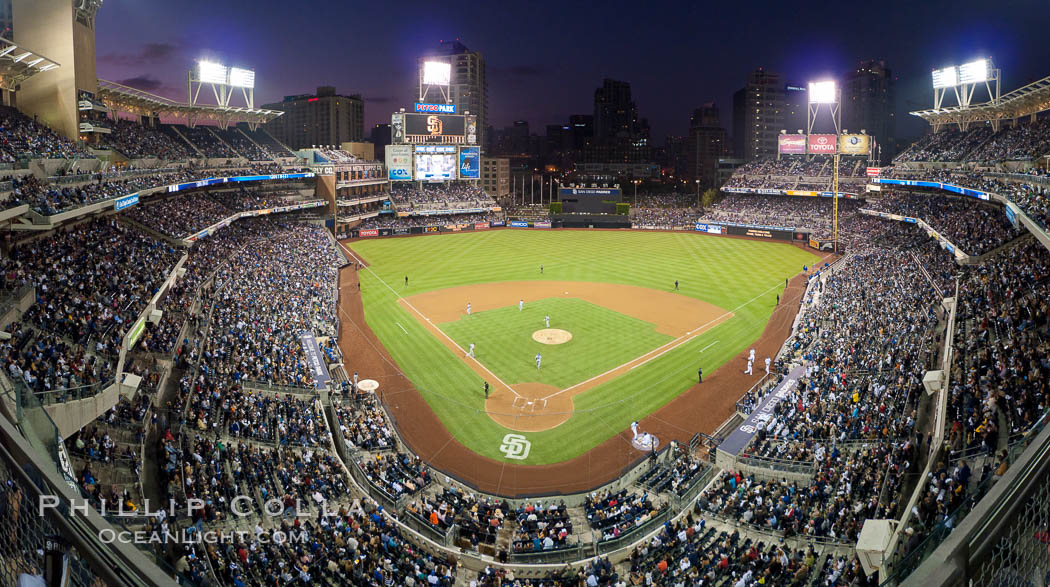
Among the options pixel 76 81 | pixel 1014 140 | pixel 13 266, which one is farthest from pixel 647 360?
pixel 76 81

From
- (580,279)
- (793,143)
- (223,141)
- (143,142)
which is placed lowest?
(580,279)

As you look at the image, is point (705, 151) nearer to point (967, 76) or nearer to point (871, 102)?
point (871, 102)

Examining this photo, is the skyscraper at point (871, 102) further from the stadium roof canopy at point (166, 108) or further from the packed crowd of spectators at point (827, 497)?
the packed crowd of spectators at point (827, 497)

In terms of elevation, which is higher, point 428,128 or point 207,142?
point 428,128

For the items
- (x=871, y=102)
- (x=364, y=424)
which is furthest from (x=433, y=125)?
(x=871, y=102)

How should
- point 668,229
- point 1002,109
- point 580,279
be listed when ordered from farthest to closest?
point 668,229 → point 580,279 → point 1002,109

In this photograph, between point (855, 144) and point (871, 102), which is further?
point (871, 102)

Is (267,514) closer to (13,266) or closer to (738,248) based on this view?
(13,266)
